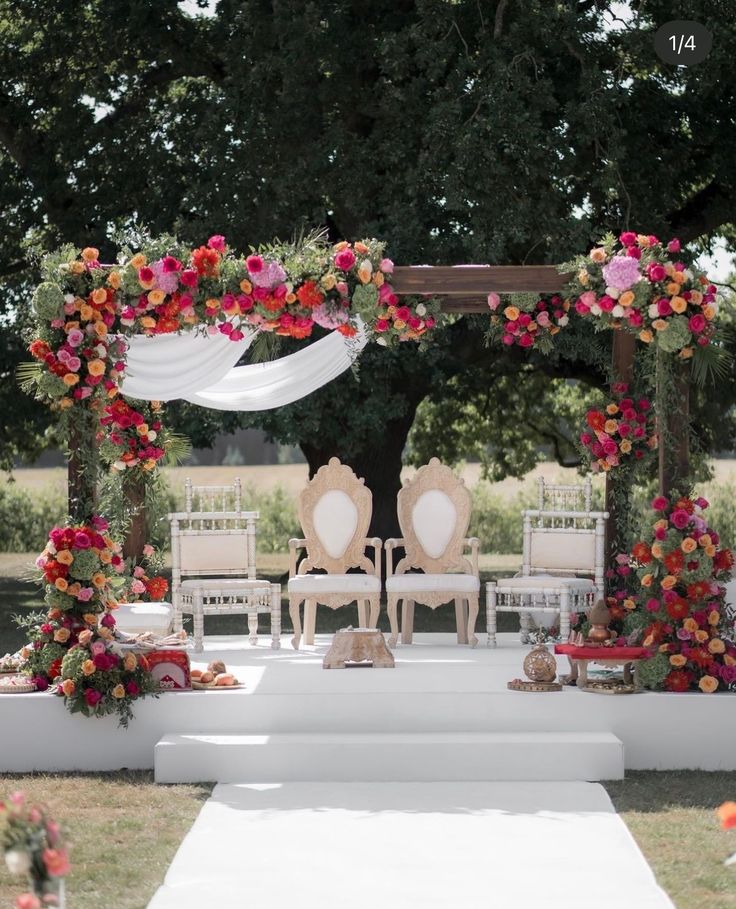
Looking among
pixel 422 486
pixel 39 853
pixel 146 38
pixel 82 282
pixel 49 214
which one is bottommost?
pixel 39 853

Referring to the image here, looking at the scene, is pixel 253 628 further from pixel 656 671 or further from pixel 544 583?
pixel 656 671

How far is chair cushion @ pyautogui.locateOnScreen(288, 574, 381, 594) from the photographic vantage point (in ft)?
29.1

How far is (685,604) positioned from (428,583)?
81.1 inches

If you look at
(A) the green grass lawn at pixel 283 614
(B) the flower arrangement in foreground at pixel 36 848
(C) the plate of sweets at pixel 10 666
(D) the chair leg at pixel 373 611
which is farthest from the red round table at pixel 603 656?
(B) the flower arrangement in foreground at pixel 36 848

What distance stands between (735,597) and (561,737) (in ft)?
6.76

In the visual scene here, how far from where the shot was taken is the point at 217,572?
379 inches

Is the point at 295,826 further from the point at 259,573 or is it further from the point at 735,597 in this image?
the point at 259,573

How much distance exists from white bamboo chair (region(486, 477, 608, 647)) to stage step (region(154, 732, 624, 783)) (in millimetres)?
2241

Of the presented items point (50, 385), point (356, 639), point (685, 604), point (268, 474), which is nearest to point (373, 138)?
point (356, 639)

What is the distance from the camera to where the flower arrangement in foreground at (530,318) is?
26.4 feet

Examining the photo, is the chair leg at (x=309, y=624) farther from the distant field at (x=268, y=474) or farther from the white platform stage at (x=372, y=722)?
the distant field at (x=268, y=474)

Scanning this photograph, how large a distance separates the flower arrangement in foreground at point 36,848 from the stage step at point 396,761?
3.58 metres

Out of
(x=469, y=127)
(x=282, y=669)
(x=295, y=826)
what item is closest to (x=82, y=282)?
(x=282, y=669)

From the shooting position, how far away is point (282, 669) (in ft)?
26.3
